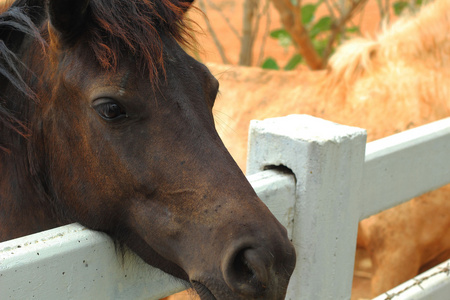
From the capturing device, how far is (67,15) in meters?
1.62

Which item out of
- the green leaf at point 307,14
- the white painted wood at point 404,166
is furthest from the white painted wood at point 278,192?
the green leaf at point 307,14

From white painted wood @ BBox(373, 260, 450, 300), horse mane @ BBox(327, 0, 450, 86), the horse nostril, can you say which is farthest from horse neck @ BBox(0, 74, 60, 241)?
horse mane @ BBox(327, 0, 450, 86)

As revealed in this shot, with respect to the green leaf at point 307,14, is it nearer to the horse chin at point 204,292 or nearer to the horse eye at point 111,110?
the horse eye at point 111,110

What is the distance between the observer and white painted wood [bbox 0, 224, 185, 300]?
1.29m

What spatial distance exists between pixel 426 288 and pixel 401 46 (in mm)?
2308

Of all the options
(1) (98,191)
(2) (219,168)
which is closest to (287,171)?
(2) (219,168)

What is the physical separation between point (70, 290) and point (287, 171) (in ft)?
2.86

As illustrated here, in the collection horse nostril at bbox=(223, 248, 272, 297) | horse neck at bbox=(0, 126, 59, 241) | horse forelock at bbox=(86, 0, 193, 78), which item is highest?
horse forelock at bbox=(86, 0, 193, 78)

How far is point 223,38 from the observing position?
13789 millimetres

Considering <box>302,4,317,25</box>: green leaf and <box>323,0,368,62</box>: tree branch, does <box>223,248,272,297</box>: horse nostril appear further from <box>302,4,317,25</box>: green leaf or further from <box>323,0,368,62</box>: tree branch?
<box>302,4,317,25</box>: green leaf

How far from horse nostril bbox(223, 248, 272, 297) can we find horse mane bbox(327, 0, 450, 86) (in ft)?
10.2

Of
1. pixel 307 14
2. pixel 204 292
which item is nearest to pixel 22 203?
pixel 204 292

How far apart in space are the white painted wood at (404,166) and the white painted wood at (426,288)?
1.30ft

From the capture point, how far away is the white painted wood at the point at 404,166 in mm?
2105
